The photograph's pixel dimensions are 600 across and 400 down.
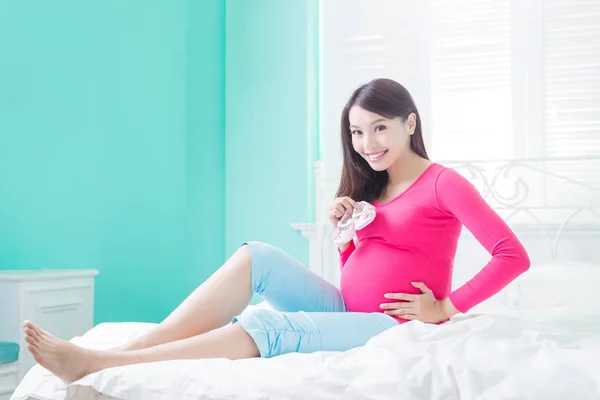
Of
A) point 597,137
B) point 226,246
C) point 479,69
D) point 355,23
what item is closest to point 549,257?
point 597,137

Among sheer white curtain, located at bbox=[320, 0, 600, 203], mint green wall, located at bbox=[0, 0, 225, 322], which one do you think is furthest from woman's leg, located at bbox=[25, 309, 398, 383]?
sheer white curtain, located at bbox=[320, 0, 600, 203]

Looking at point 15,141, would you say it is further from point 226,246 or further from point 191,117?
point 226,246

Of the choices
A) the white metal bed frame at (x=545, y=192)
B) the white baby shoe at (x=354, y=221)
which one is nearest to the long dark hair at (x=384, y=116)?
the white baby shoe at (x=354, y=221)

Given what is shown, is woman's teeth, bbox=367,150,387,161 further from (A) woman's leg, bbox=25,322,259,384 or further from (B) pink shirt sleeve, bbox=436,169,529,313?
(A) woman's leg, bbox=25,322,259,384

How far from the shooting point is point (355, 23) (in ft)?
11.3

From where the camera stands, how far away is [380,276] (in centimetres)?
172

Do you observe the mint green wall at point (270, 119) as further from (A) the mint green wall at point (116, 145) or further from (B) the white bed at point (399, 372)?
(B) the white bed at point (399, 372)

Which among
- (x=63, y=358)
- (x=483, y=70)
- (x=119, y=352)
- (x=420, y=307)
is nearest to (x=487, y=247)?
(x=420, y=307)

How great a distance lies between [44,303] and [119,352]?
130 cm

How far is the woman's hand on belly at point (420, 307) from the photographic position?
1644mm

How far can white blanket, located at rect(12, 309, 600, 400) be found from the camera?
110 centimetres

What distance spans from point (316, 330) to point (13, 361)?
132 centimetres

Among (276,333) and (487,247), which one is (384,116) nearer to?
(487,247)

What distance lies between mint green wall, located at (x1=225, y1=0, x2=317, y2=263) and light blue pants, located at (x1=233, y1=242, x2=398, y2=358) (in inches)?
73.5
